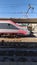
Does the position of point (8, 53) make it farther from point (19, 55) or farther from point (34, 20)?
point (34, 20)

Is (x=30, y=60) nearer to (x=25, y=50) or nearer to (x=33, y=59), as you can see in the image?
(x=33, y=59)

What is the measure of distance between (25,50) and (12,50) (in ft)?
0.86

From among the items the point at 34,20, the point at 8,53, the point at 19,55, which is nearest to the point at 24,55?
the point at 19,55

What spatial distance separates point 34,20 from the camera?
4.93 m

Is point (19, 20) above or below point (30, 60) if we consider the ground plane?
above

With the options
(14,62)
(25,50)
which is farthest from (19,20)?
(14,62)

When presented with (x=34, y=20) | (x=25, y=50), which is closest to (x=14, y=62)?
(x=25, y=50)

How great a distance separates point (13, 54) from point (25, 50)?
→ 0.26 meters

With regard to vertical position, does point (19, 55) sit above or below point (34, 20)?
below

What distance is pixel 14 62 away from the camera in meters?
3.08

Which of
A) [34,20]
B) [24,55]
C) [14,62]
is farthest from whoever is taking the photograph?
[34,20]

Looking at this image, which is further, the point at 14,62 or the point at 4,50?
the point at 4,50

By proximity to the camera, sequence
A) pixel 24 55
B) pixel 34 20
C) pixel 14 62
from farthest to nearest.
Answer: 1. pixel 34 20
2. pixel 24 55
3. pixel 14 62

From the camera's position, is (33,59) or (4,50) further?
(4,50)
